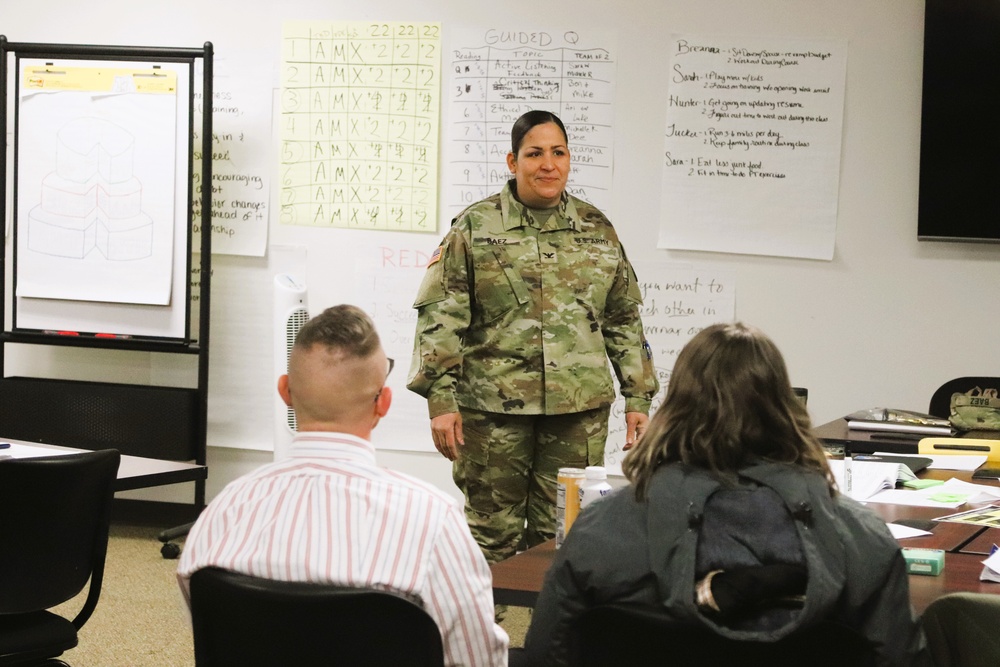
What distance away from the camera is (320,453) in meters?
1.48

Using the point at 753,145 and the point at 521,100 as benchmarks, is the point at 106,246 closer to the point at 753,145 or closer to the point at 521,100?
the point at 521,100

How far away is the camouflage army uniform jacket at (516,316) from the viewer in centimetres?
312

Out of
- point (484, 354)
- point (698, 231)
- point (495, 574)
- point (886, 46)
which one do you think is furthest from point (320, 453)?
point (886, 46)

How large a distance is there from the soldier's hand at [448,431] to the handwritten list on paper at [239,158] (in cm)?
221

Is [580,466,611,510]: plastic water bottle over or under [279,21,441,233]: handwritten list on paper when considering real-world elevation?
under

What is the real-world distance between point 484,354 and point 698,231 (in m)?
1.67

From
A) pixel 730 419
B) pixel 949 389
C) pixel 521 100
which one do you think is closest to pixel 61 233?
pixel 521 100

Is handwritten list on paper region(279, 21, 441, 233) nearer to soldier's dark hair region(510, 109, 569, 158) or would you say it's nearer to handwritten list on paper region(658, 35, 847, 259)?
handwritten list on paper region(658, 35, 847, 259)

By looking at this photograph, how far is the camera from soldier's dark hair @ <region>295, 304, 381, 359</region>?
5.18 feet

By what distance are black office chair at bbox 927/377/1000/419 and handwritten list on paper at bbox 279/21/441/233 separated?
2.16m

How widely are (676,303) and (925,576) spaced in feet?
9.51

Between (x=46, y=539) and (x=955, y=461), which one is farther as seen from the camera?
(x=955, y=461)

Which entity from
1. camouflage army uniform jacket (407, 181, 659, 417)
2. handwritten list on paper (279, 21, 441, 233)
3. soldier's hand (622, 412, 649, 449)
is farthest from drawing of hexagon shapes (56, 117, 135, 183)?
soldier's hand (622, 412, 649, 449)

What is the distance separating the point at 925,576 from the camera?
174 cm
